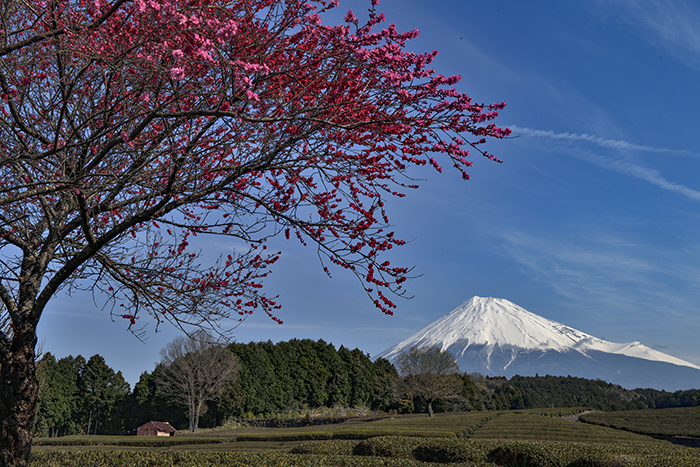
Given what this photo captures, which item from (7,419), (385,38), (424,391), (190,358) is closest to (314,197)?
(385,38)

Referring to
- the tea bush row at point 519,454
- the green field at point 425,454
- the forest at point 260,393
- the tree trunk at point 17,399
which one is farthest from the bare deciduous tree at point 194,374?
the tree trunk at point 17,399

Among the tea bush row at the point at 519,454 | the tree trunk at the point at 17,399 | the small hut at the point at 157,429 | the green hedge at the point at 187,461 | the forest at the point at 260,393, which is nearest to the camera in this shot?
the tree trunk at the point at 17,399

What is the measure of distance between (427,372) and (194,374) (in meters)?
24.7

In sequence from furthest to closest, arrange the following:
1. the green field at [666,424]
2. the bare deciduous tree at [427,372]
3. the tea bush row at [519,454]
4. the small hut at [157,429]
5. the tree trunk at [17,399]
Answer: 1. the bare deciduous tree at [427,372]
2. the small hut at [157,429]
3. the green field at [666,424]
4. the tea bush row at [519,454]
5. the tree trunk at [17,399]

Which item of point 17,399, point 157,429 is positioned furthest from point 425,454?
point 157,429

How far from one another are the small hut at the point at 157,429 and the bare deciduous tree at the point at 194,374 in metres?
2.23

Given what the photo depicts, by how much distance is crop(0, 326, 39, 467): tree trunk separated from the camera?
7.65m

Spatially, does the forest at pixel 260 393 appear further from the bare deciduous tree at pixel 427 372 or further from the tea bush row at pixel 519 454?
the tea bush row at pixel 519 454

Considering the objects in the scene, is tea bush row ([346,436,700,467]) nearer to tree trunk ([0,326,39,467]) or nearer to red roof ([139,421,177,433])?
tree trunk ([0,326,39,467])

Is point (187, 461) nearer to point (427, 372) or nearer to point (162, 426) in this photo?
point (162, 426)

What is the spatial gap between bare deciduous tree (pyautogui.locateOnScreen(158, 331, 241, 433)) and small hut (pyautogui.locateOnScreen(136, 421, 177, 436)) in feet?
7.31

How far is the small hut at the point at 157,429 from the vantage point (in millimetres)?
41812

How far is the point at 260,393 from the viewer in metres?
49.6

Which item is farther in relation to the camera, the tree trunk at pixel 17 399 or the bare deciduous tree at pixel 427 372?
the bare deciduous tree at pixel 427 372
